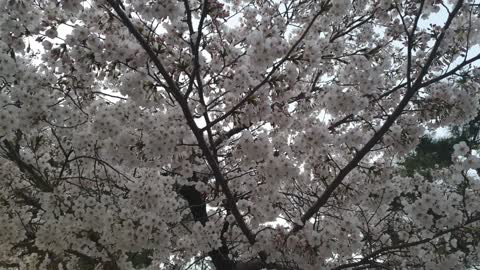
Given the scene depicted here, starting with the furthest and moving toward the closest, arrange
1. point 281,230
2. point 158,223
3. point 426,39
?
point 426,39 < point 281,230 < point 158,223

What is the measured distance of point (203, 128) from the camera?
4.49 meters

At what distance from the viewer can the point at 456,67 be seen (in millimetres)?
4543

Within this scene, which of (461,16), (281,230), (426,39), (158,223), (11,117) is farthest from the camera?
(426,39)

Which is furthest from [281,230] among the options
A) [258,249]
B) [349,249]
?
[349,249]

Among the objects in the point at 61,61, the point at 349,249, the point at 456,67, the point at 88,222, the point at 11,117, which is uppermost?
the point at 61,61

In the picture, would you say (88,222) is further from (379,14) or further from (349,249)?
(379,14)

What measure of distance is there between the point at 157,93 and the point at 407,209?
9.26 ft

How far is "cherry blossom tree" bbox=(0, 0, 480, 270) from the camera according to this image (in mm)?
4164

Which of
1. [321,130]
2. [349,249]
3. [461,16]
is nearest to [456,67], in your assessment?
[461,16]

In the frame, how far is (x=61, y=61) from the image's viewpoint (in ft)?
15.1

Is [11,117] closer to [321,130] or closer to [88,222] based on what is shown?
[88,222]

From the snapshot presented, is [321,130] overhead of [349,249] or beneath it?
overhead

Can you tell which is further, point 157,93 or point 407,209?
point 407,209

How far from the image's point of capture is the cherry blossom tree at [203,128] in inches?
164
